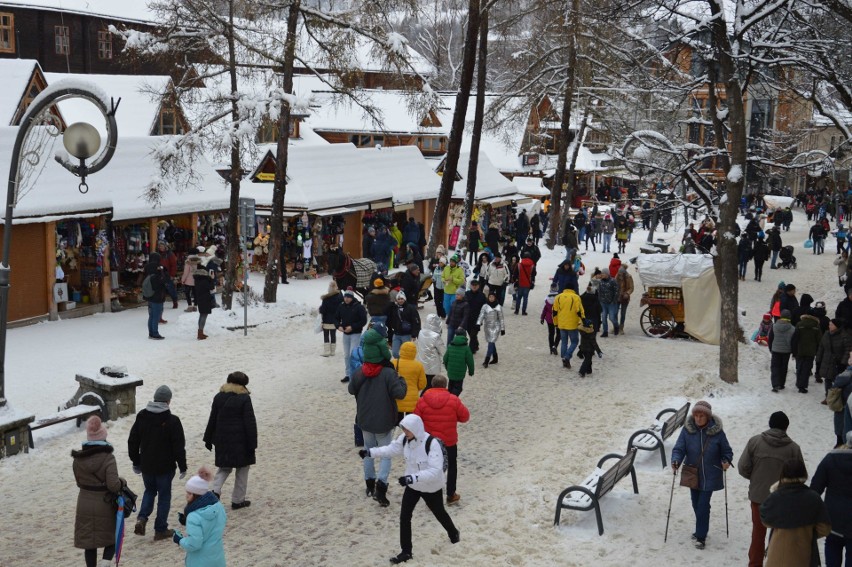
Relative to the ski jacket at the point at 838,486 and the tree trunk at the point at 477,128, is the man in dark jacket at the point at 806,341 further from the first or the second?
the tree trunk at the point at 477,128

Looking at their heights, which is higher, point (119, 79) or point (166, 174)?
→ point (119, 79)

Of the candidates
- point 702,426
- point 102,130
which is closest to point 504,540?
point 702,426

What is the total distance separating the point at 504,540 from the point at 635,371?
8.45 m

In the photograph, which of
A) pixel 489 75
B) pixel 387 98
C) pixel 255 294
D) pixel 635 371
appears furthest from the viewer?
pixel 489 75

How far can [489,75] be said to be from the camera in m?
83.3

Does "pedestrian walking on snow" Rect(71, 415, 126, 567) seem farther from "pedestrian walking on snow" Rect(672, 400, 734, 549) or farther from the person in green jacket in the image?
the person in green jacket

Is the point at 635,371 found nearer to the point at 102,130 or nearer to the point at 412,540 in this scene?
the point at 412,540

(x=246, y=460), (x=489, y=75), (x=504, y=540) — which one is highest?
(x=489, y=75)

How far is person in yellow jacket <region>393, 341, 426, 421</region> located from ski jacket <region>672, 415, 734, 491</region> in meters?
3.41

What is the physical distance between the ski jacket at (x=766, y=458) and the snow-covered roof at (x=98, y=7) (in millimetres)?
39049

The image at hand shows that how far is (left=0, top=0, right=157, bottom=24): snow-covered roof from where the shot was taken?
4238 cm

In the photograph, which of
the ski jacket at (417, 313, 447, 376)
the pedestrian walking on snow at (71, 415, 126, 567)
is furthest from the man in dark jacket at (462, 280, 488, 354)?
the pedestrian walking on snow at (71, 415, 126, 567)

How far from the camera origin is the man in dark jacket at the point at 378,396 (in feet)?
33.8

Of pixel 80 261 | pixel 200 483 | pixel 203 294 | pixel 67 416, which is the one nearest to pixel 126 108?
pixel 80 261
